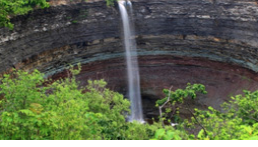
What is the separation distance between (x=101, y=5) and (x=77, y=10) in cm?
161

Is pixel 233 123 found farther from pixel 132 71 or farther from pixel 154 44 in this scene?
pixel 132 71

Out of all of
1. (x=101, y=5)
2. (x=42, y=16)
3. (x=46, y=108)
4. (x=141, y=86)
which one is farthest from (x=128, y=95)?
(x=46, y=108)

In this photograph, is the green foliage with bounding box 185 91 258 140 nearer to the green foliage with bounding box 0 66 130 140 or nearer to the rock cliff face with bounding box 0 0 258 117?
the green foliage with bounding box 0 66 130 140

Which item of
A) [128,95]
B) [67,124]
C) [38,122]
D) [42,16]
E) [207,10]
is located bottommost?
[128,95]

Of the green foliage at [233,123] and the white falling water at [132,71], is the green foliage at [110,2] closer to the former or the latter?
the white falling water at [132,71]

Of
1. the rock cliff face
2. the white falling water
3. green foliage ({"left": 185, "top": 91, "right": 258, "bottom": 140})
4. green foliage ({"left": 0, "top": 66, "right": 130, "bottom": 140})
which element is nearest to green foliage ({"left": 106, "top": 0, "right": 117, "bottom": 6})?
the rock cliff face

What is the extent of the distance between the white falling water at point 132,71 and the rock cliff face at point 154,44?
1.58ft

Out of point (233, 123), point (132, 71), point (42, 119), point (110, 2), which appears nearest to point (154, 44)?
point (132, 71)

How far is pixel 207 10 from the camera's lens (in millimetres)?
13891

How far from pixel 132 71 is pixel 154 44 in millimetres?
2735

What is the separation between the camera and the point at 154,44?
608 inches

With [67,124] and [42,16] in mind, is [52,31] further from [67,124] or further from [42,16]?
[67,124]

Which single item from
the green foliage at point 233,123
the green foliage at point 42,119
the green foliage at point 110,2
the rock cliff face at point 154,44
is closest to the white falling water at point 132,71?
the rock cliff face at point 154,44

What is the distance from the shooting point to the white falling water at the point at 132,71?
14.6 meters
